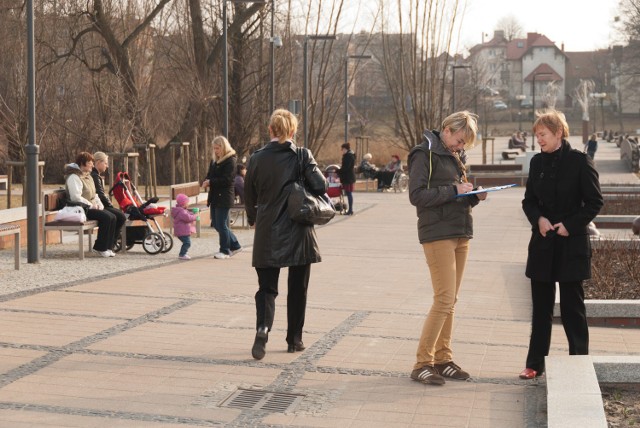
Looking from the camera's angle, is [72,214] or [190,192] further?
[190,192]

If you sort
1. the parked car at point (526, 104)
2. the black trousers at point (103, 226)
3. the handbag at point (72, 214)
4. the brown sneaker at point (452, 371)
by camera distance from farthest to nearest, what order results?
Result: the parked car at point (526, 104) → the black trousers at point (103, 226) → the handbag at point (72, 214) → the brown sneaker at point (452, 371)

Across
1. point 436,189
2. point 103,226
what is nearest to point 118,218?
point 103,226

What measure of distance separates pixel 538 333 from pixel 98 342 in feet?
10.4

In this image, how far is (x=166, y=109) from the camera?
40625mm

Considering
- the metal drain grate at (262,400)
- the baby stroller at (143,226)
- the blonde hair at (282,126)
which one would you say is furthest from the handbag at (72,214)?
the metal drain grate at (262,400)

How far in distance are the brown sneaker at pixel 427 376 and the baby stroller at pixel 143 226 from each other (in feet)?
28.8

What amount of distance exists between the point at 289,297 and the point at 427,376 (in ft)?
4.40

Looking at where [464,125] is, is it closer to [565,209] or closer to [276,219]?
[565,209]

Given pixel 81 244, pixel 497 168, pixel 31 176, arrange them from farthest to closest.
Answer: pixel 497 168
pixel 81 244
pixel 31 176

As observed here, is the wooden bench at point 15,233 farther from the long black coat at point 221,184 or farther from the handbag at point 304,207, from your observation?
the handbag at point 304,207

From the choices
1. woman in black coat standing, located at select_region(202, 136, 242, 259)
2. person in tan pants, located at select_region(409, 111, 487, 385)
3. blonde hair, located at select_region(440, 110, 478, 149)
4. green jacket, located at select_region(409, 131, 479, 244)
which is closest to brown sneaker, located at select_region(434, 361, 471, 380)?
person in tan pants, located at select_region(409, 111, 487, 385)

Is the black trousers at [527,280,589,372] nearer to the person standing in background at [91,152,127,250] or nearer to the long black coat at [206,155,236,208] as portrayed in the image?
the long black coat at [206,155,236,208]

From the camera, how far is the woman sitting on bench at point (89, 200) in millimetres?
14945

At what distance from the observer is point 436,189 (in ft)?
22.9
